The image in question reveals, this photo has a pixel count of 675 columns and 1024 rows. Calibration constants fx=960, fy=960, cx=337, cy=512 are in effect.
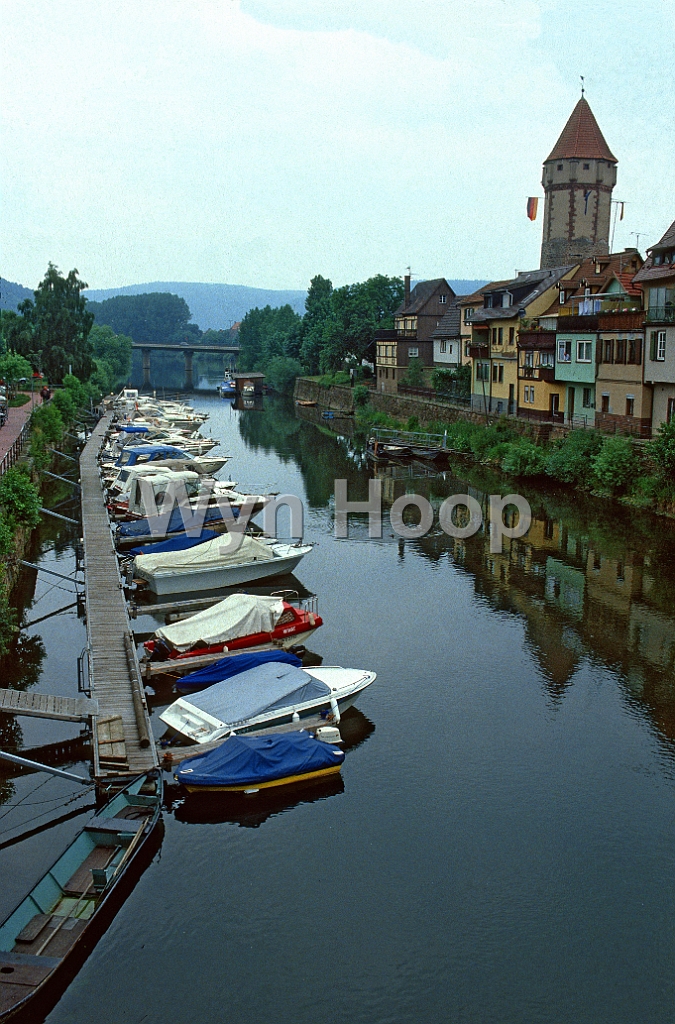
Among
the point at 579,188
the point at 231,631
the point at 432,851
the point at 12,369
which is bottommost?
the point at 432,851

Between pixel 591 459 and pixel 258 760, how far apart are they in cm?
3526

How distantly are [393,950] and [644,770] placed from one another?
793 centimetres

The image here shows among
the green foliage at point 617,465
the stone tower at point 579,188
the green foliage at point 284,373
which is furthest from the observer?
the green foliage at point 284,373

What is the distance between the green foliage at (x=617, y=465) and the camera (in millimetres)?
46625

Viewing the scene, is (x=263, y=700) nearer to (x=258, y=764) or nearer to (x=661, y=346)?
(x=258, y=764)

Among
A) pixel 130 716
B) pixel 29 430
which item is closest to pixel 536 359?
pixel 29 430

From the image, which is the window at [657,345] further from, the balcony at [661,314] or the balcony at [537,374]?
the balcony at [537,374]

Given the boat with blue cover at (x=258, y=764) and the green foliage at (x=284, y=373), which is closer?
the boat with blue cover at (x=258, y=764)

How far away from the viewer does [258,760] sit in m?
18.8

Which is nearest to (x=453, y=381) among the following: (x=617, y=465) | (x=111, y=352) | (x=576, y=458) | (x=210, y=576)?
(x=576, y=458)

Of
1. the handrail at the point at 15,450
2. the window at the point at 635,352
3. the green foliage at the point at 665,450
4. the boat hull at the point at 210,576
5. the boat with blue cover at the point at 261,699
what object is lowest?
the boat with blue cover at the point at 261,699

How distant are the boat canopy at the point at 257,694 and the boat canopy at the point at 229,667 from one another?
0.61m

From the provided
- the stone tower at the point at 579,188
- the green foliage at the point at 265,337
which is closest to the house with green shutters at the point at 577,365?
the stone tower at the point at 579,188

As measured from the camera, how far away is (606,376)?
52938 millimetres
